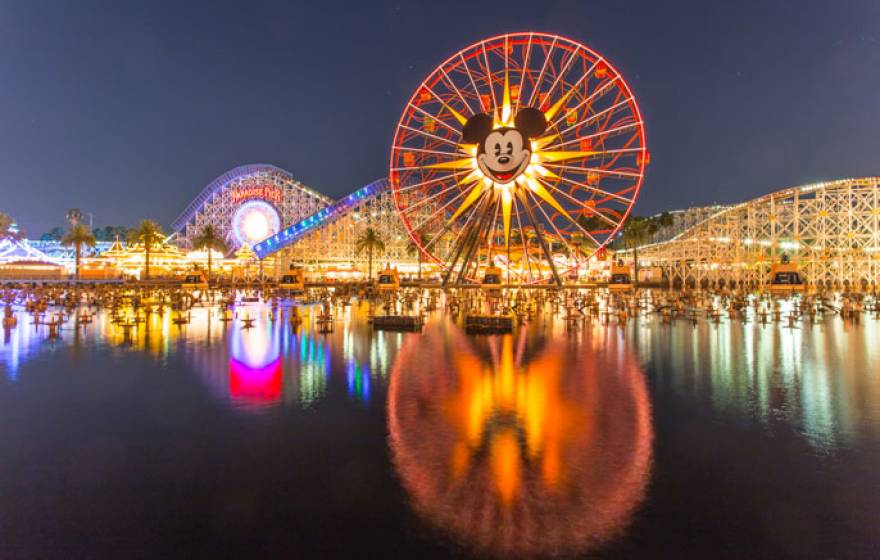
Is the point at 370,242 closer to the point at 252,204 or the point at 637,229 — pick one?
the point at 252,204

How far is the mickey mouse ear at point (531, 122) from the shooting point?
31188mm

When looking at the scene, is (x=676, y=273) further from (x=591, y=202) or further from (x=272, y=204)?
(x=272, y=204)

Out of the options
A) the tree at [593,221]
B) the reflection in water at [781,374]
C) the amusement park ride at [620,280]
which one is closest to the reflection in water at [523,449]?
the reflection in water at [781,374]

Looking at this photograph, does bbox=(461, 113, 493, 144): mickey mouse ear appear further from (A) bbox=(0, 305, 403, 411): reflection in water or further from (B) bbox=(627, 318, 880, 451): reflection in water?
(B) bbox=(627, 318, 880, 451): reflection in water

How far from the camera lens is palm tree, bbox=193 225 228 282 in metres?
73.0

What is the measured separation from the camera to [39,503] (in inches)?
261

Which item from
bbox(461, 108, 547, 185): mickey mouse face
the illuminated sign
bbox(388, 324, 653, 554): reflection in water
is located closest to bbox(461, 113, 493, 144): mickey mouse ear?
bbox(461, 108, 547, 185): mickey mouse face

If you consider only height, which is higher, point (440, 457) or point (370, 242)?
point (370, 242)

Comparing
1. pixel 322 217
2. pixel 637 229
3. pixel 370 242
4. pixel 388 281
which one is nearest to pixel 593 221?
pixel 637 229

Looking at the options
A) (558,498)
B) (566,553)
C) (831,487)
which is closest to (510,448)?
(558,498)

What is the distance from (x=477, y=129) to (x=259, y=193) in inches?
2251

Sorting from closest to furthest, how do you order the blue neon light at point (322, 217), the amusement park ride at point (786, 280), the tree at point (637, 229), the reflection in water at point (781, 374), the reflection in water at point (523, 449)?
the reflection in water at point (523, 449)
the reflection in water at point (781, 374)
the amusement park ride at point (786, 280)
the blue neon light at point (322, 217)
the tree at point (637, 229)

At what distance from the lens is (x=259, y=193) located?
81812 millimetres

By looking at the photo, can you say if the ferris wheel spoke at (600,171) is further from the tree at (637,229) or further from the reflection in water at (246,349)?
the tree at (637,229)
